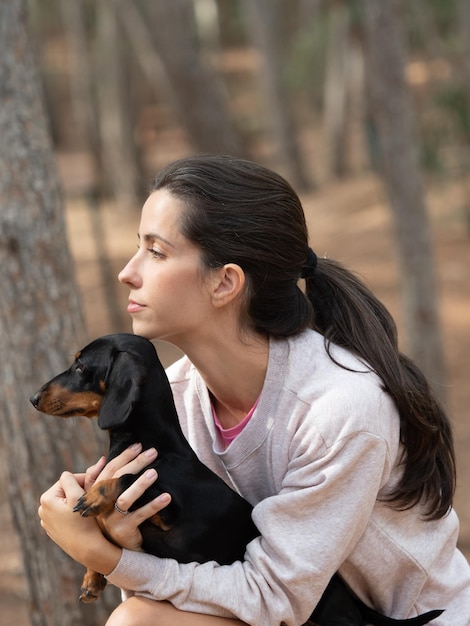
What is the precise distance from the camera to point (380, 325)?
2809mm

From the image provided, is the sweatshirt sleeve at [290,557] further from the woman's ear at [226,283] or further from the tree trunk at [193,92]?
the tree trunk at [193,92]

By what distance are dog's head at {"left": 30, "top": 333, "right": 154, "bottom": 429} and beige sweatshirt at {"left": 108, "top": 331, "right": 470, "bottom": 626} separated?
0.37 meters

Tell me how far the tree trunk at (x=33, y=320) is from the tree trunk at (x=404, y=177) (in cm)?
316

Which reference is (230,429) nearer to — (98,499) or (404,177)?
(98,499)

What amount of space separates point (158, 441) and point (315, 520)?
45cm

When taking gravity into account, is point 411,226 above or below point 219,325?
below

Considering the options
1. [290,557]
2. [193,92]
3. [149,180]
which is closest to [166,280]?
[149,180]

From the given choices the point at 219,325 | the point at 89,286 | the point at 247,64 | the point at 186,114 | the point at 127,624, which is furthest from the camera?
the point at 247,64

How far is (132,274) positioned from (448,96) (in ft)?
34.7

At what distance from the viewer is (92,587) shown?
2691mm

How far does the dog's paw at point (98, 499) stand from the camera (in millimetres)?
2439

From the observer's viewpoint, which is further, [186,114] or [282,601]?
[186,114]

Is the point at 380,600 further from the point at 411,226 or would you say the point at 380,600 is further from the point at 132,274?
the point at 411,226

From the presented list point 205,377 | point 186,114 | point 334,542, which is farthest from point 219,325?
point 186,114
